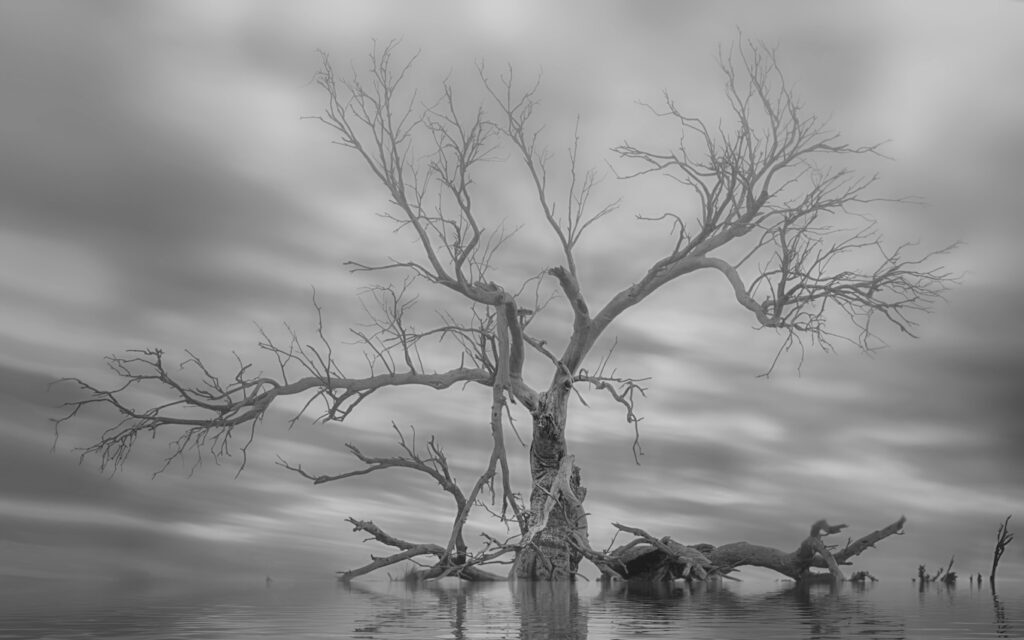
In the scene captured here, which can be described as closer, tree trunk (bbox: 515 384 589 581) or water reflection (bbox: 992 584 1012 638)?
water reflection (bbox: 992 584 1012 638)

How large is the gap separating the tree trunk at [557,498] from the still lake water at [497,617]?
14.0 ft

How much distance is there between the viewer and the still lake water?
705cm

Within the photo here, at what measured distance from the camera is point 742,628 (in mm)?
7527

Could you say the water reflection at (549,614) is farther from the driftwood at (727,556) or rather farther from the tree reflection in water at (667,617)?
the driftwood at (727,556)

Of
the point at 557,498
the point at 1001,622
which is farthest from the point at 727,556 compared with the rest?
the point at 1001,622

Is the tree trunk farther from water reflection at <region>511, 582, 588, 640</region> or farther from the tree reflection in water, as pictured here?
A: the tree reflection in water

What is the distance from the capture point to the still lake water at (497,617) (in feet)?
23.1

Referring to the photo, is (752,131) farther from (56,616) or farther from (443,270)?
(56,616)

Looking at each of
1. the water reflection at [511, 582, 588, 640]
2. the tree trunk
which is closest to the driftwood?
the tree trunk

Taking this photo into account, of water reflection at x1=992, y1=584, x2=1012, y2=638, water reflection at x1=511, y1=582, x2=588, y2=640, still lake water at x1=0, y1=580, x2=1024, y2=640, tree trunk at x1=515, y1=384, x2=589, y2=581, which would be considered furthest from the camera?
tree trunk at x1=515, y1=384, x2=589, y2=581

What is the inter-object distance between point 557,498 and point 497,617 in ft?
26.6

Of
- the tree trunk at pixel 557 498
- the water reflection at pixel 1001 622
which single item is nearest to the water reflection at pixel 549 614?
the tree trunk at pixel 557 498

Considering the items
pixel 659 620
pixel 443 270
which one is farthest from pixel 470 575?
pixel 659 620

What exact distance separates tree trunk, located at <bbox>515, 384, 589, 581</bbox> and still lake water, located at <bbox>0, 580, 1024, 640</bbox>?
427cm
